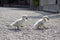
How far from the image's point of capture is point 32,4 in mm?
24891

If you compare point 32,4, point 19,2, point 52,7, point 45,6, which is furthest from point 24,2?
point 52,7

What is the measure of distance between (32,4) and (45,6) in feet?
19.7

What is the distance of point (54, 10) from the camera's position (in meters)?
16.7

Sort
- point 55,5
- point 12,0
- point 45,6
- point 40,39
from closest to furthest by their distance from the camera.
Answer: point 40,39
point 55,5
point 45,6
point 12,0

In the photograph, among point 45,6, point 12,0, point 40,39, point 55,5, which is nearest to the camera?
point 40,39

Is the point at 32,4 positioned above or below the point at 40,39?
below

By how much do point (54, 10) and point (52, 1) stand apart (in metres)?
0.97

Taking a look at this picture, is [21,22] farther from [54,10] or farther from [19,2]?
[19,2]

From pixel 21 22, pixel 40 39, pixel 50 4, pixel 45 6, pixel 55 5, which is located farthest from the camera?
pixel 45 6

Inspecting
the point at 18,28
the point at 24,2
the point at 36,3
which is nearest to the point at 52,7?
the point at 36,3

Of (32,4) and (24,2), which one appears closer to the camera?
(32,4)

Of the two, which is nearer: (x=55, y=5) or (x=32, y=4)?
(x=55, y=5)

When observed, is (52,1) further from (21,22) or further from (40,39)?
(40,39)

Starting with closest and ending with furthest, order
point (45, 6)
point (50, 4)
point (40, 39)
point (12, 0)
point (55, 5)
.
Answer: point (40, 39), point (55, 5), point (50, 4), point (45, 6), point (12, 0)
